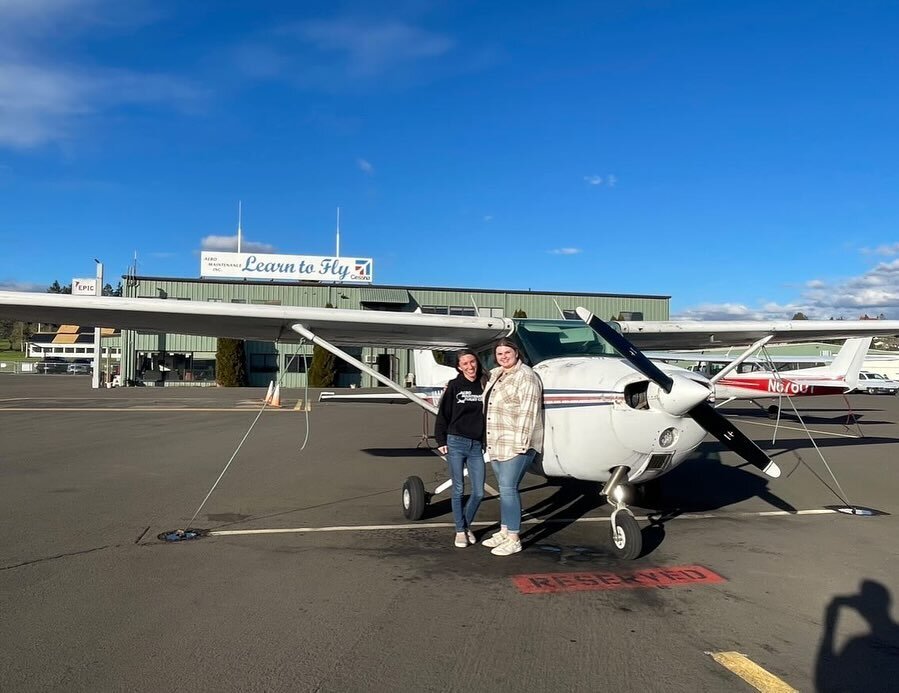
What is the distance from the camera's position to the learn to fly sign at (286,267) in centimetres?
3772

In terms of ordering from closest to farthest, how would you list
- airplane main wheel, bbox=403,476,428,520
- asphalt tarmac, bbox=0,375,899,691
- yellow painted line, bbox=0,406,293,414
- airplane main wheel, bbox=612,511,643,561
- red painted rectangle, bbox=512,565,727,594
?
asphalt tarmac, bbox=0,375,899,691
red painted rectangle, bbox=512,565,727,594
airplane main wheel, bbox=612,511,643,561
airplane main wheel, bbox=403,476,428,520
yellow painted line, bbox=0,406,293,414

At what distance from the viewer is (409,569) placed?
15.9 feet

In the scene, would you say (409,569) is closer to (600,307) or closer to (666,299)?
(600,307)

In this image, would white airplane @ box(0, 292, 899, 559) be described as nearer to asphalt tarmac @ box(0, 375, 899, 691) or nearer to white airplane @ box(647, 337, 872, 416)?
asphalt tarmac @ box(0, 375, 899, 691)

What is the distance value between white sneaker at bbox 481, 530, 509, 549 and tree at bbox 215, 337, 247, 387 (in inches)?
1204

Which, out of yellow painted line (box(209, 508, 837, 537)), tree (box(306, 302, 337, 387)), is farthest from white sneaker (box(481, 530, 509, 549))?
tree (box(306, 302, 337, 387))

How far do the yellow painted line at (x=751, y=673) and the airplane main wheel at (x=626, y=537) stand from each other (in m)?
1.64

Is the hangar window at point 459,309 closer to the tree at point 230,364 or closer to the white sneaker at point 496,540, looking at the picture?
the tree at point 230,364

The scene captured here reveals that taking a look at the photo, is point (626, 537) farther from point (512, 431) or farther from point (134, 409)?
point (134, 409)

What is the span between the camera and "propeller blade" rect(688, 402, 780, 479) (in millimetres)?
4922

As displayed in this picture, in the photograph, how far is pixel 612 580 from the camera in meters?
4.62

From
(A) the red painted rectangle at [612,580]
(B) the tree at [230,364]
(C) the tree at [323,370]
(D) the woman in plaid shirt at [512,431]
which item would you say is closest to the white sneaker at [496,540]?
(D) the woman in plaid shirt at [512,431]

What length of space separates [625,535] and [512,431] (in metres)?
1.27

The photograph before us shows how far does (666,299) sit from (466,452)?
36763 mm
